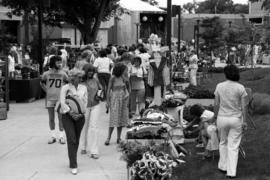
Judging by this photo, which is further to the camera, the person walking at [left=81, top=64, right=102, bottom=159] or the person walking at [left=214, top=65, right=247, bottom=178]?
the person walking at [left=81, top=64, right=102, bottom=159]

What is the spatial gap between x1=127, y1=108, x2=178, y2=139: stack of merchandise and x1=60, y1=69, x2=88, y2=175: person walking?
811 mm

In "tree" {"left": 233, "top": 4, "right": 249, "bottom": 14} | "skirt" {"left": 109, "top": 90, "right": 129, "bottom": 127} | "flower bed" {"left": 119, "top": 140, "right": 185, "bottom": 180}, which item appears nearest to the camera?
"flower bed" {"left": 119, "top": 140, "right": 185, "bottom": 180}

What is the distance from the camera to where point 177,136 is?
9867 mm

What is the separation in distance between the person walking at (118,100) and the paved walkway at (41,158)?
1.47 ft

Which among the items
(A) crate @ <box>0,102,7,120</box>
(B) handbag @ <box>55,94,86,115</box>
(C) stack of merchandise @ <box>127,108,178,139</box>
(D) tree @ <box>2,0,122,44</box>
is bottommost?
(A) crate @ <box>0,102,7,120</box>

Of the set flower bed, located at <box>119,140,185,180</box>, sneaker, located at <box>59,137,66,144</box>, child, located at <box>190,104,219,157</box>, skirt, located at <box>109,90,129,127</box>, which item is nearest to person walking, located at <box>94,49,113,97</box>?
sneaker, located at <box>59,137,66,144</box>

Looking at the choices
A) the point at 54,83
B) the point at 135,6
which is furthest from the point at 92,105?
the point at 135,6

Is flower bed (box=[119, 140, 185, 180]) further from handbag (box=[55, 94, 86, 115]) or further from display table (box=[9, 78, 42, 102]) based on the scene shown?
display table (box=[9, 78, 42, 102])

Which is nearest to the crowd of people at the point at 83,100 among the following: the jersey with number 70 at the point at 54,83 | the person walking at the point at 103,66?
the jersey with number 70 at the point at 54,83

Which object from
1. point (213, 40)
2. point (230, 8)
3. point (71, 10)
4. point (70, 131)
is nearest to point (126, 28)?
point (213, 40)

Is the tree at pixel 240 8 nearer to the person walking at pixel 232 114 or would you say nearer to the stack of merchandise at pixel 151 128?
the stack of merchandise at pixel 151 128

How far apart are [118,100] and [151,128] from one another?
1.99 meters

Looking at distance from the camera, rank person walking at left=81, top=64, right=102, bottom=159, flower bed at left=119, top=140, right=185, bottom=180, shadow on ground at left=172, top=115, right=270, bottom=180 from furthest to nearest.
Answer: person walking at left=81, top=64, right=102, bottom=159 < shadow on ground at left=172, top=115, right=270, bottom=180 < flower bed at left=119, top=140, right=185, bottom=180

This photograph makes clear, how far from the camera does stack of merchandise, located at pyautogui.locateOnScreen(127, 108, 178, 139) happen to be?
8281mm
